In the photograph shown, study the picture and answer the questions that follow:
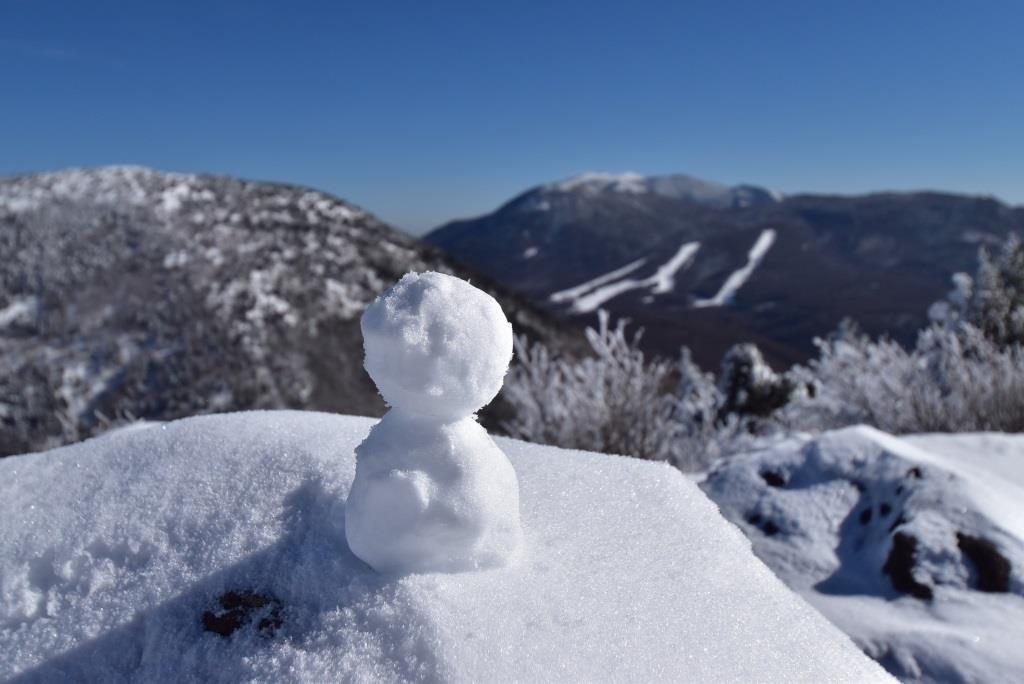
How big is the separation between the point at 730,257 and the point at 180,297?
156 feet

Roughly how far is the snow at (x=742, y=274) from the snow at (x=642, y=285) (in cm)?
381

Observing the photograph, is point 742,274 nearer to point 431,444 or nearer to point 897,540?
point 897,540

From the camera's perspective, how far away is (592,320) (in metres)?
31.1

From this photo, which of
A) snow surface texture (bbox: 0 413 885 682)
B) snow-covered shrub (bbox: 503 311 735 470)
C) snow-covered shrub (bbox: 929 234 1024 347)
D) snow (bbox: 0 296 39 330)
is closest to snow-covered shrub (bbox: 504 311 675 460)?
snow-covered shrub (bbox: 503 311 735 470)

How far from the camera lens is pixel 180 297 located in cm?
1490

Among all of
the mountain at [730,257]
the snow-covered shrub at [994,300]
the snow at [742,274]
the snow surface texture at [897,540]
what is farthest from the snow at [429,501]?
the snow at [742,274]

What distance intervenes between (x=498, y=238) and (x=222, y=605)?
73470 millimetres

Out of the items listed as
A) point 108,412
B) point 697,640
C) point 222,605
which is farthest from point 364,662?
point 108,412

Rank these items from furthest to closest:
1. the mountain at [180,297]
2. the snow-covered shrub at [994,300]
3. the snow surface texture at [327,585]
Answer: the mountain at [180,297] < the snow-covered shrub at [994,300] < the snow surface texture at [327,585]

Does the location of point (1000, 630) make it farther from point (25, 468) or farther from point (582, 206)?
point (582, 206)

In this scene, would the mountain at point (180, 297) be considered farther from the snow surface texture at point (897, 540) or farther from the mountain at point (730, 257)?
the snow surface texture at point (897, 540)

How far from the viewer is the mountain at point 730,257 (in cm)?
3131

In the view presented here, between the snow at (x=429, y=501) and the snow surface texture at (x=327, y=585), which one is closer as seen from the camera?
the snow surface texture at (x=327, y=585)

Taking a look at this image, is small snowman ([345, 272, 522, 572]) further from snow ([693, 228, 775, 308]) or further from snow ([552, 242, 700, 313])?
snow ([693, 228, 775, 308])
